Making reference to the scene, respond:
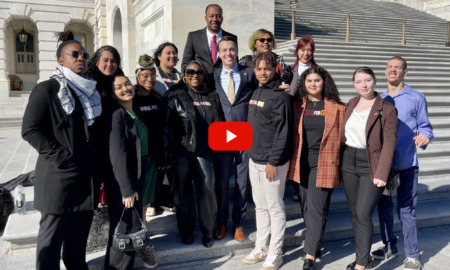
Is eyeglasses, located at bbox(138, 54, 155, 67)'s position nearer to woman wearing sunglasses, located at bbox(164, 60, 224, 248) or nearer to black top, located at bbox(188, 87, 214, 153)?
woman wearing sunglasses, located at bbox(164, 60, 224, 248)

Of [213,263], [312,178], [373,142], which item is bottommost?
[213,263]

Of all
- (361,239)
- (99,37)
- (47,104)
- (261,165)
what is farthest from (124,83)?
(99,37)

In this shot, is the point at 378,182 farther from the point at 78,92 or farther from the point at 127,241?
the point at 78,92

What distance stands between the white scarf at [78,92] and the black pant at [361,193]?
2.49 meters

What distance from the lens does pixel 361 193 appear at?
3.66 m

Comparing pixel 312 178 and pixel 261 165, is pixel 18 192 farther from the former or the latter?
pixel 312 178

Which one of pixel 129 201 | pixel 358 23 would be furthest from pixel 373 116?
pixel 358 23

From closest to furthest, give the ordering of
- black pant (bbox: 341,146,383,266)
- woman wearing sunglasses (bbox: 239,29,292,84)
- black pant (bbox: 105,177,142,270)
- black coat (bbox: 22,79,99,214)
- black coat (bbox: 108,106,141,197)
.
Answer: black coat (bbox: 22,79,99,214)
black coat (bbox: 108,106,141,197)
black pant (bbox: 105,177,142,270)
black pant (bbox: 341,146,383,266)
woman wearing sunglasses (bbox: 239,29,292,84)

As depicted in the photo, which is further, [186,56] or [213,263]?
[186,56]

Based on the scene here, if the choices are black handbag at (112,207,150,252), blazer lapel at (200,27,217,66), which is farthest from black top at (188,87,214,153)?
black handbag at (112,207,150,252)

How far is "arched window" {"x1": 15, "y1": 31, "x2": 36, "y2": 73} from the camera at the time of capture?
1048 inches

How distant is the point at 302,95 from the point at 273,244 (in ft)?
5.30

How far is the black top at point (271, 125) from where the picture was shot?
3.66 m

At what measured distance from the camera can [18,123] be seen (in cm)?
1767
